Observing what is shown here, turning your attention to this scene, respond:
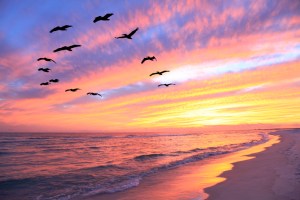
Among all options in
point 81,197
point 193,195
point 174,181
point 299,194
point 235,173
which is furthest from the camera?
point 235,173

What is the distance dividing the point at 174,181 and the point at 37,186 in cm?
765

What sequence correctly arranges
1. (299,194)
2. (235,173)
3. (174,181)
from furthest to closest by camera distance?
(235,173) → (174,181) → (299,194)

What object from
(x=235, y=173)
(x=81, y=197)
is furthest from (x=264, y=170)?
(x=81, y=197)

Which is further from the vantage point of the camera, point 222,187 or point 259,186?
point 222,187

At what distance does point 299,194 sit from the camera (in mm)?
10805

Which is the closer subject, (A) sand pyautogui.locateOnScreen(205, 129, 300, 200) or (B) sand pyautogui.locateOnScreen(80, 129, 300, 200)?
(A) sand pyautogui.locateOnScreen(205, 129, 300, 200)

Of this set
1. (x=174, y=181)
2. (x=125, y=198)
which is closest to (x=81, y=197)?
(x=125, y=198)

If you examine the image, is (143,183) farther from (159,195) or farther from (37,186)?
(37,186)

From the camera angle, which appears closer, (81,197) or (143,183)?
(81,197)

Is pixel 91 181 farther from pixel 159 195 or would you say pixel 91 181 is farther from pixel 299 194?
pixel 299 194

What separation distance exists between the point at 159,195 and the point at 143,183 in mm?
3609

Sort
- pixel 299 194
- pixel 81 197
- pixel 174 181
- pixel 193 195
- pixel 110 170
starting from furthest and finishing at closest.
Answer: pixel 110 170 < pixel 174 181 < pixel 81 197 < pixel 193 195 < pixel 299 194

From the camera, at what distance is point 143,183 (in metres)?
16.4

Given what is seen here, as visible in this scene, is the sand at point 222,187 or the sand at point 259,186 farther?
the sand at point 222,187
